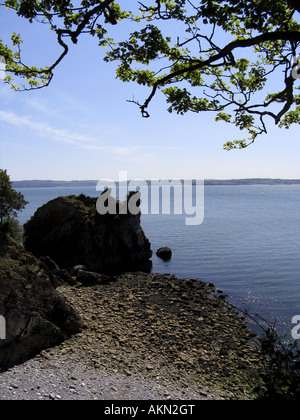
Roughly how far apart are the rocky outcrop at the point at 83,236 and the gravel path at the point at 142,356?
14206 millimetres

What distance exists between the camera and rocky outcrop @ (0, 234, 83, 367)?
14031mm

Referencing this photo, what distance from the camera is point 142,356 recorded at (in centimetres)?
1603

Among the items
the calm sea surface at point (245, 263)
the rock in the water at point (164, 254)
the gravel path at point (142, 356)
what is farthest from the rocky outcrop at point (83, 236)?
the gravel path at point (142, 356)

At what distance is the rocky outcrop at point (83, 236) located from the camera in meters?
39.9

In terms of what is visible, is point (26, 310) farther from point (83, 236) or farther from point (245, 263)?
point (245, 263)

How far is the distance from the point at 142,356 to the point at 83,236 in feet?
85.7

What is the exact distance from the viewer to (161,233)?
7188 centimetres

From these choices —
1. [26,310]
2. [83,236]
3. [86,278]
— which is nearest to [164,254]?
[83,236]

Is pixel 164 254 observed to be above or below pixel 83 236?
below

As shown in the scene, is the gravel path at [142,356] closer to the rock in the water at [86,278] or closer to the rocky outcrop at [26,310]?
the rocky outcrop at [26,310]

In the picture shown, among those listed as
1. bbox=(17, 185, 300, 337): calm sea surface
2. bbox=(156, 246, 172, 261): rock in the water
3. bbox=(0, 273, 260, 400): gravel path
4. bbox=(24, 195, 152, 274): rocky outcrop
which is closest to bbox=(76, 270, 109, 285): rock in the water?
bbox=(0, 273, 260, 400): gravel path

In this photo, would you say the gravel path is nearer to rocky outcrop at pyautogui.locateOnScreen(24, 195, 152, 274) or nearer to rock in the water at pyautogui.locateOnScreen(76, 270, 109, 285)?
rock in the water at pyautogui.locateOnScreen(76, 270, 109, 285)
